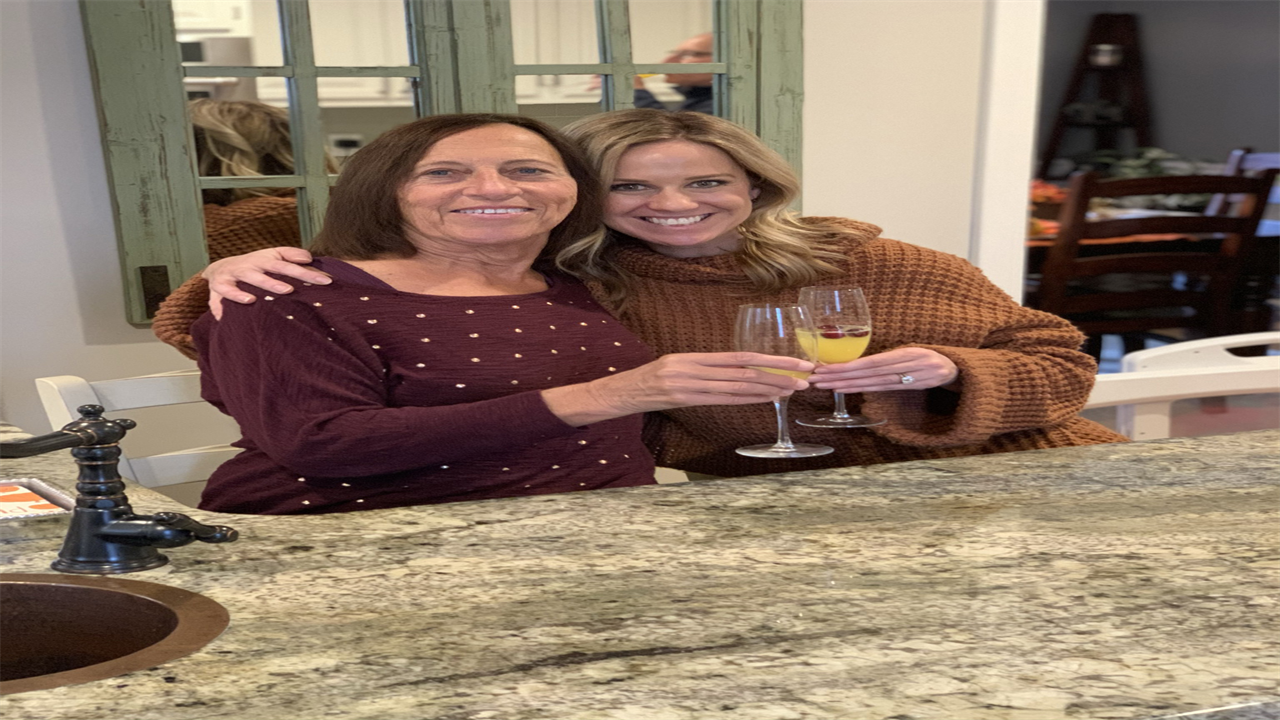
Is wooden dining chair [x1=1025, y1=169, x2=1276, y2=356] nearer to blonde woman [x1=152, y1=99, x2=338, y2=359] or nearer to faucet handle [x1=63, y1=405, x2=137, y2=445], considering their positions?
blonde woman [x1=152, y1=99, x2=338, y2=359]

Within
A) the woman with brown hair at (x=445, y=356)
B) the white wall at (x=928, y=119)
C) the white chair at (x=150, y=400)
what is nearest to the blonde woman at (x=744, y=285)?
the woman with brown hair at (x=445, y=356)

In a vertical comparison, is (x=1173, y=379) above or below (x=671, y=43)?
below

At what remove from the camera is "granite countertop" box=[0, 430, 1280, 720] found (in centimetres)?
87

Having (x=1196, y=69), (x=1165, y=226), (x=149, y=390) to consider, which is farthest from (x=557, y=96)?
(x=1196, y=69)

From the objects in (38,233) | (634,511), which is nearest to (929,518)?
(634,511)

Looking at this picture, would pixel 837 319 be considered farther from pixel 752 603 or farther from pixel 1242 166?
pixel 1242 166

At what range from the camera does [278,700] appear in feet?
2.88

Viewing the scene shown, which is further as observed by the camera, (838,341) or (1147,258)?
(1147,258)

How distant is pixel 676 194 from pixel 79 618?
1.32 meters

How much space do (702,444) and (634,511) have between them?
2.89 ft

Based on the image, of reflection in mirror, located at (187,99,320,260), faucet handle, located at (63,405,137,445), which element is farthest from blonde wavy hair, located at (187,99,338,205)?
faucet handle, located at (63,405,137,445)

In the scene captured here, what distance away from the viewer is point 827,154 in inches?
124

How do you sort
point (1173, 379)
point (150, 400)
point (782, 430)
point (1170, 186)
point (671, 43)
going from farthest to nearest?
1. point (1170, 186)
2. point (671, 43)
3. point (1173, 379)
4. point (150, 400)
5. point (782, 430)

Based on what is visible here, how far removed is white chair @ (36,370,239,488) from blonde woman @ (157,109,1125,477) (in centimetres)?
73
